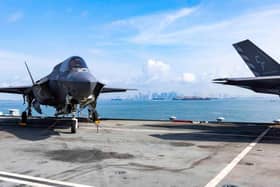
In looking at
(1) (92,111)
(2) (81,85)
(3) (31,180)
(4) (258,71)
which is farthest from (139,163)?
(4) (258,71)

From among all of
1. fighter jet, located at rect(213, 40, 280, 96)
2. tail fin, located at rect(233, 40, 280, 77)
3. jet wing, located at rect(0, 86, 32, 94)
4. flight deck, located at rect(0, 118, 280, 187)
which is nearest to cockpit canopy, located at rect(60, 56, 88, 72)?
flight deck, located at rect(0, 118, 280, 187)

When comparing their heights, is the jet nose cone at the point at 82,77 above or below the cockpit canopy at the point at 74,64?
below

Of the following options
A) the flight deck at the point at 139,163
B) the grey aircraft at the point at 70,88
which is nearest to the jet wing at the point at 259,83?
the flight deck at the point at 139,163

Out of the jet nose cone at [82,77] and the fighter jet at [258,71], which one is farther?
the fighter jet at [258,71]

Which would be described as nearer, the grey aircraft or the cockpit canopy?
the grey aircraft

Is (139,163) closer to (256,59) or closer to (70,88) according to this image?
(70,88)

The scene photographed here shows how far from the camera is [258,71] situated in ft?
69.6

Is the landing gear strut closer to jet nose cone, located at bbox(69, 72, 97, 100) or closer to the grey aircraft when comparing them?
the grey aircraft

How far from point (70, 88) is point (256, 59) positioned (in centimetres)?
1443

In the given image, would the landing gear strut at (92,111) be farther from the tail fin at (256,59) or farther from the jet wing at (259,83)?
the tail fin at (256,59)

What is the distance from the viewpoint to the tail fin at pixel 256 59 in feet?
66.3

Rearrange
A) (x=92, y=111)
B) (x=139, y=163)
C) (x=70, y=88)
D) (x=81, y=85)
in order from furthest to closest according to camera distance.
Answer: (x=92, y=111), (x=70, y=88), (x=81, y=85), (x=139, y=163)

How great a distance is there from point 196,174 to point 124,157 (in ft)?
8.12

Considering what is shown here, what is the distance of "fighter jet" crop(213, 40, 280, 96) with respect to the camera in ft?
54.9
